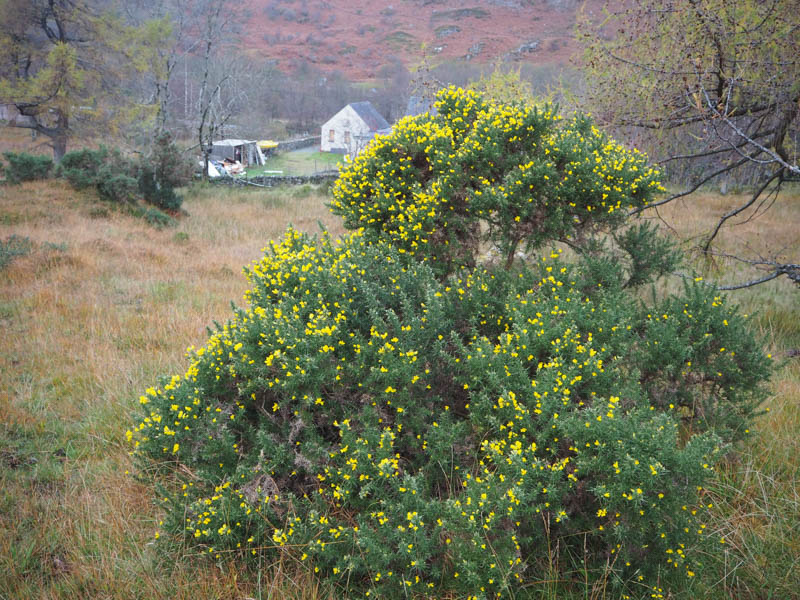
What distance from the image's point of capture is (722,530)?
9.29ft

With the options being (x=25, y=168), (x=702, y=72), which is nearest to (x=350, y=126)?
(x=25, y=168)

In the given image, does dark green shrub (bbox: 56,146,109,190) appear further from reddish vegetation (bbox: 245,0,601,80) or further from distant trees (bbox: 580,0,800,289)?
reddish vegetation (bbox: 245,0,601,80)

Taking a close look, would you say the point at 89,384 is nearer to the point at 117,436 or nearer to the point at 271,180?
the point at 117,436

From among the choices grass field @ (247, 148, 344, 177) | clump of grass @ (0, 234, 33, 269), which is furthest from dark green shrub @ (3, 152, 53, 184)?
grass field @ (247, 148, 344, 177)

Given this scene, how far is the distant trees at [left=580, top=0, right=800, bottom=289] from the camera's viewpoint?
5.45m

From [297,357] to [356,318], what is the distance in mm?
627

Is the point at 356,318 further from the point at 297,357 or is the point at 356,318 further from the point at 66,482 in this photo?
the point at 66,482

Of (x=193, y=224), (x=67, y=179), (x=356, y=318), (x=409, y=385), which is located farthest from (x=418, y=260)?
(x=67, y=179)

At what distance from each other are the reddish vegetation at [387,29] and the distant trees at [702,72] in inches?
2671

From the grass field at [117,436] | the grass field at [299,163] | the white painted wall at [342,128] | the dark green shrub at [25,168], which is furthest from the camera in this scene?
the white painted wall at [342,128]

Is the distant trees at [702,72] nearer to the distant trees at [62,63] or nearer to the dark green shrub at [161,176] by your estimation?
the dark green shrub at [161,176]

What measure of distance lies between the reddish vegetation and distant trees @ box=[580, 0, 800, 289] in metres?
67.9

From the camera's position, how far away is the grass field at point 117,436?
102 inches

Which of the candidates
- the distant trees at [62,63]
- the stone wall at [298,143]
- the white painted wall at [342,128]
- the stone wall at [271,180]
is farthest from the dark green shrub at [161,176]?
the stone wall at [298,143]
